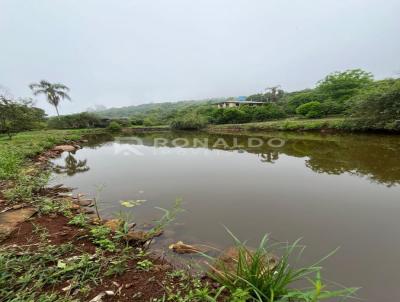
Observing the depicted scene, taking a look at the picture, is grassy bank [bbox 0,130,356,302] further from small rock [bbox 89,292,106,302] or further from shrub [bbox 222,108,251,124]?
shrub [bbox 222,108,251,124]

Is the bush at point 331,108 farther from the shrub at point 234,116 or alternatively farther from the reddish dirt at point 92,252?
the reddish dirt at point 92,252

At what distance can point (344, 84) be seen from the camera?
26516mm

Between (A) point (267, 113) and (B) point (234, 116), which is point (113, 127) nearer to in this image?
(B) point (234, 116)

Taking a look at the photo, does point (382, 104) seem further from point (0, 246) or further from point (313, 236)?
point (0, 246)

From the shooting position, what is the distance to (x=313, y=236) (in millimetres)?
2883

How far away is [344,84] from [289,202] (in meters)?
29.1

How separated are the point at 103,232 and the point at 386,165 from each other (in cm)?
774

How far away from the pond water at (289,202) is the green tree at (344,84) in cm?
2215

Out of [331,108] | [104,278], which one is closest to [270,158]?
[104,278]

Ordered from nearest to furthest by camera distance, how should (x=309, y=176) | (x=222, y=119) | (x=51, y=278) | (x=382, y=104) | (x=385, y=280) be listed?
(x=51, y=278) < (x=385, y=280) < (x=309, y=176) < (x=382, y=104) < (x=222, y=119)

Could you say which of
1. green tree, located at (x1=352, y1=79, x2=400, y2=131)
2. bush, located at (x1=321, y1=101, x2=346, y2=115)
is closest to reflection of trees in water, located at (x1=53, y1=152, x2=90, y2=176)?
green tree, located at (x1=352, y1=79, x2=400, y2=131)

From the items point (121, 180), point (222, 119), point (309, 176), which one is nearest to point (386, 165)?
point (309, 176)

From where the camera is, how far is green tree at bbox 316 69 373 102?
2586cm

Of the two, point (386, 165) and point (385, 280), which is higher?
point (385, 280)
